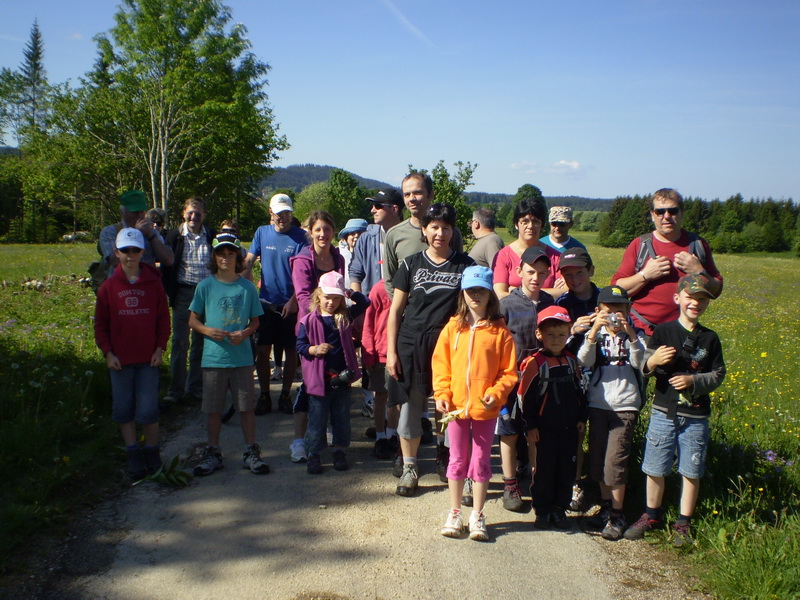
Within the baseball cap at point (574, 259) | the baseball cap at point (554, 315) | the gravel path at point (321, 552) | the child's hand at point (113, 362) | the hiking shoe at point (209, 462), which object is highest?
the baseball cap at point (574, 259)

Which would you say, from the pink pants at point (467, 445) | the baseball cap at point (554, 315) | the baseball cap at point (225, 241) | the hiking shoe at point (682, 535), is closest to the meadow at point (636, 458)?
the hiking shoe at point (682, 535)

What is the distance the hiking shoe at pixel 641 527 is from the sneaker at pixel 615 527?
4 cm

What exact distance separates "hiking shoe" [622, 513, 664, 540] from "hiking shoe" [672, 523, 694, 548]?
0.15 meters

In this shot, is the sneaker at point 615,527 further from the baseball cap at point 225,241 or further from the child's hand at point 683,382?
the baseball cap at point 225,241

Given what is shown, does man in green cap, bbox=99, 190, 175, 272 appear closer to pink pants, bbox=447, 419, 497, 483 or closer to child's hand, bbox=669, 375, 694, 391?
pink pants, bbox=447, 419, 497, 483

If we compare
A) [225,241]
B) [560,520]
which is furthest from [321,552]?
[225,241]

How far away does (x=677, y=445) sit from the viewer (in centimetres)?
397

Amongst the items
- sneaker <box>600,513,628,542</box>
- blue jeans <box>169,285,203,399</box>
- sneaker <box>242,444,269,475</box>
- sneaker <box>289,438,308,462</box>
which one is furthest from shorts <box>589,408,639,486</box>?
blue jeans <box>169,285,203,399</box>

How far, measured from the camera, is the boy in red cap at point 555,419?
4.21 meters

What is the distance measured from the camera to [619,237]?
78.0 m

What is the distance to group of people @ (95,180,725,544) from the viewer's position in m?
4.02

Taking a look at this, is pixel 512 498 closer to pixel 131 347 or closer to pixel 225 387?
pixel 225 387

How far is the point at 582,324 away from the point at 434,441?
224 centimetres

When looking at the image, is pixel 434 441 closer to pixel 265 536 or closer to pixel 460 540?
pixel 460 540
